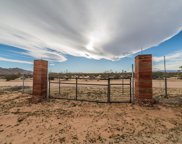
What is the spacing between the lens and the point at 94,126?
510 centimetres

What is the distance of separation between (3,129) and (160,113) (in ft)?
21.7

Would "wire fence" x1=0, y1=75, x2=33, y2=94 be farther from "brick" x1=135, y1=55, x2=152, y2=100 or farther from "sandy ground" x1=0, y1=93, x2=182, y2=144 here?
"brick" x1=135, y1=55, x2=152, y2=100

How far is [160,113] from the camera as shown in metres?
6.50

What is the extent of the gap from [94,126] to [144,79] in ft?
14.1

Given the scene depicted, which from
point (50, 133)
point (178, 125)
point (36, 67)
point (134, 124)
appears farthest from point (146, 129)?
point (36, 67)

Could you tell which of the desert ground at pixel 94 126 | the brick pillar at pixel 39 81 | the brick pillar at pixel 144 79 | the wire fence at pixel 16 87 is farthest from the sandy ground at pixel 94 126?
the wire fence at pixel 16 87

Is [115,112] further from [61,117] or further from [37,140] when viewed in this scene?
[37,140]

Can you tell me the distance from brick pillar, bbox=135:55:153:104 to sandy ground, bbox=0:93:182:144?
802 mm

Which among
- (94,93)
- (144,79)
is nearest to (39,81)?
(94,93)

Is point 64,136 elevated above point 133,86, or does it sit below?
below

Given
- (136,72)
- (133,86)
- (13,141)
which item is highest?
(136,72)

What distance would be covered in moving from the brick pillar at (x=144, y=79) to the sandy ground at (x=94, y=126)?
80 cm

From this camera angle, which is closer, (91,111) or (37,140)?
(37,140)

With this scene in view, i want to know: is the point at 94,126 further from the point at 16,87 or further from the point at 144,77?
the point at 16,87
